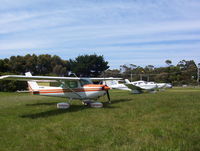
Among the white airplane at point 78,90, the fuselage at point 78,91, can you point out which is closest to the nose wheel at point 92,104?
the white airplane at point 78,90

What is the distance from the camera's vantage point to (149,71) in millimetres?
87750

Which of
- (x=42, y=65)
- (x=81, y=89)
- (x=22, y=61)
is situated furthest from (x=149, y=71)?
(x=81, y=89)

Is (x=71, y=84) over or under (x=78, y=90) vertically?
over

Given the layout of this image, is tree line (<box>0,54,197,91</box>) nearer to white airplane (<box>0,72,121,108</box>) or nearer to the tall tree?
the tall tree

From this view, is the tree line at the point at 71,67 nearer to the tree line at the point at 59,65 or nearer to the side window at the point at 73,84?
the tree line at the point at 59,65

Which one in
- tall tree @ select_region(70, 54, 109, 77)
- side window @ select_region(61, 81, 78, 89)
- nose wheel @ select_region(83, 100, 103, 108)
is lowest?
nose wheel @ select_region(83, 100, 103, 108)

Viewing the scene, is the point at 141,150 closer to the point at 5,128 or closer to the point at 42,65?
the point at 5,128

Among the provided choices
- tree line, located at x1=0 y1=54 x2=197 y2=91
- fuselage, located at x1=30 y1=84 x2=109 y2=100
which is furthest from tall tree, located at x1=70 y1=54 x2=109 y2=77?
fuselage, located at x1=30 y1=84 x2=109 y2=100

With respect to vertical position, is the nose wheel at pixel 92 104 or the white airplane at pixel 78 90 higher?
the white airplane at pixel 78 90

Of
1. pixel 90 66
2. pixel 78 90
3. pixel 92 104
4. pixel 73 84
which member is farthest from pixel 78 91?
pixel 90 66

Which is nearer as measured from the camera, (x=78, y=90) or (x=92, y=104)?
(x=92, y=104)

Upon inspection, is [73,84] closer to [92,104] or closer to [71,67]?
[92,104]

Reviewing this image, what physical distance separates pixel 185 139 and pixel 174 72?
72.0 m

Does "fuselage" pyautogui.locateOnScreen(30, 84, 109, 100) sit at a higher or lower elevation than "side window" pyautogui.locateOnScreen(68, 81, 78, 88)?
lower
